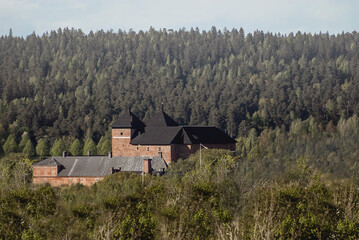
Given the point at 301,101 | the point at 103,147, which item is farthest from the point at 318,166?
the point at 301,101

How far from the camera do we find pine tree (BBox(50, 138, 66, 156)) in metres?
124

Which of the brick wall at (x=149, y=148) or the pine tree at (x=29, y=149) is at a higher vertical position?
the brick wall at (x=149, y=148)

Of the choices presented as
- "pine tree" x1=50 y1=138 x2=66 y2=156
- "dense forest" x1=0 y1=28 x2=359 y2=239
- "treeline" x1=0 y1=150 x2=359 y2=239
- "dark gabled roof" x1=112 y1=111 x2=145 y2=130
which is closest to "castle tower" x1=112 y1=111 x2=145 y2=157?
"dark gabled roof" x1=112 y1=111 x2=145 y2=130

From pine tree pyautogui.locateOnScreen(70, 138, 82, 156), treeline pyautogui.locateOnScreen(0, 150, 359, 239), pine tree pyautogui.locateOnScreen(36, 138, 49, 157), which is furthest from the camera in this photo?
pine tree pyautogui.locateOnScreen(36, 138, 49, 157)

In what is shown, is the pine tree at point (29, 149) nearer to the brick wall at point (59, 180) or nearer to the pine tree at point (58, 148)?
the pine tree at point (58, 148)

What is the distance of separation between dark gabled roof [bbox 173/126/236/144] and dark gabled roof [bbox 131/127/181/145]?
1.03 m

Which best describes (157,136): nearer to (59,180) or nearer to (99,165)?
(99,165)

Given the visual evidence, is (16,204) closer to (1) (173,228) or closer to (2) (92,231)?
(2) (92,231)

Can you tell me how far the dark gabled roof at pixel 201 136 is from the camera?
3809 inches

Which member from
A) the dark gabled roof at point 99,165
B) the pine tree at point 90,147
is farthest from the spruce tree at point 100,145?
the dark gabled roof at point 99,165

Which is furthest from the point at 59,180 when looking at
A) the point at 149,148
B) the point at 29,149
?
the point at 29,149

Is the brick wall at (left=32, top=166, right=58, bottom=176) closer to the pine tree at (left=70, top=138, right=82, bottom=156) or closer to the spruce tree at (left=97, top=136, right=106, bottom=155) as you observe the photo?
the spruce tree at (left=97, top=136, right=106, bottom=155)

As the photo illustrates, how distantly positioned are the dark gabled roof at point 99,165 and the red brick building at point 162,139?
474cm

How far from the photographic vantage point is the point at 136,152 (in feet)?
320
